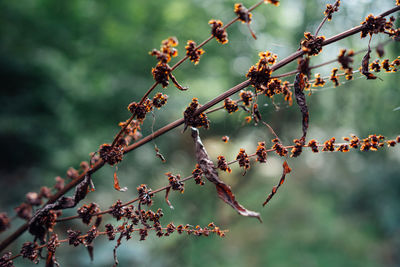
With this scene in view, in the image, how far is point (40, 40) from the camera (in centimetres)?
303

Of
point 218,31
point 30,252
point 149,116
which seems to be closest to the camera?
point 218,31

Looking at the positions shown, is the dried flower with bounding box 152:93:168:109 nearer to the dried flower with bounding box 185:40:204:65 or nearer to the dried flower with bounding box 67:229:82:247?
the dried flower with bounding box 185:40:204:65

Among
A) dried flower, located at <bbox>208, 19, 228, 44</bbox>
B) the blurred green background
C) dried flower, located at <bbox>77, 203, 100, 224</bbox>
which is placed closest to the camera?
dried flower, located at <bbox>208, 19, 228, 44</bbox>

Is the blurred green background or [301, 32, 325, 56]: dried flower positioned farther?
the blurred green background

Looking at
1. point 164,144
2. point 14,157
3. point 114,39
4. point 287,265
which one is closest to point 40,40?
point 114,39

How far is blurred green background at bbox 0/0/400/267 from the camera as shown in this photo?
2.66m

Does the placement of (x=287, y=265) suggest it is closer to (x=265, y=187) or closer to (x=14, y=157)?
(x=265, y=187)

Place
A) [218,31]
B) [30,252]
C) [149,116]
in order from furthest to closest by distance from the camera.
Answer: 1. [149,116]
2. [30,252]
3. [218,31]

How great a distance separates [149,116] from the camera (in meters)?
2.70

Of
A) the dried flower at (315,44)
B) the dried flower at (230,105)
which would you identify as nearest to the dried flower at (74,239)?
the dried flower at (230,105)

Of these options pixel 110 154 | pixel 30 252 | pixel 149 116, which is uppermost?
pixel 149 116

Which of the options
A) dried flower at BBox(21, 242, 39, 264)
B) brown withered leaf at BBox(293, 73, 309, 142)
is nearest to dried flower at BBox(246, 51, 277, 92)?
brown withered leaf at BBox(293, 73, 309, 142)

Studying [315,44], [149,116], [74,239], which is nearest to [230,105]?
[315,44]

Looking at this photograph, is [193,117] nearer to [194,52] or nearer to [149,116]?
[194,52]
